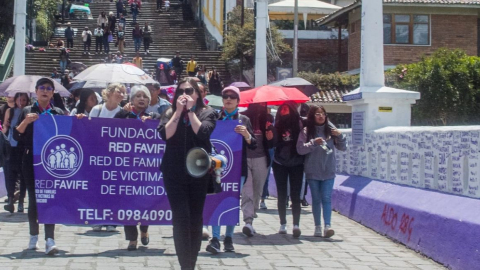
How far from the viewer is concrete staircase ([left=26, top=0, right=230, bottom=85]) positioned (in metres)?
38.1

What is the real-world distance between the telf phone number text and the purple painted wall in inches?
109

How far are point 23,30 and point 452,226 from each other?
15856 millimetres

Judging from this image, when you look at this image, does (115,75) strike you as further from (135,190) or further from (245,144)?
(135,190)

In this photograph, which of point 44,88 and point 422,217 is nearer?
point 44,88

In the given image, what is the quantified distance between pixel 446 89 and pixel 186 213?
64.3 feet

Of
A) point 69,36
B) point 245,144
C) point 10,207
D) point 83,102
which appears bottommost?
point 10,207

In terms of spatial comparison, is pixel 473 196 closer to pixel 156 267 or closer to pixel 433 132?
pixel 433 132

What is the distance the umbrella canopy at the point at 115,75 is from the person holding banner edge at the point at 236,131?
334 centimetres

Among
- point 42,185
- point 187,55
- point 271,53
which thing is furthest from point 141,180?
point 187,55

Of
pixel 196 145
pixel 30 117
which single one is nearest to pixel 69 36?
pixel 30 117

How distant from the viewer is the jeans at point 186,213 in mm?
7051

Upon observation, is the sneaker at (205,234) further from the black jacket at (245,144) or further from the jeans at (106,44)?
the jeans at (106,44)

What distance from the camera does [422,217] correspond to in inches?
367

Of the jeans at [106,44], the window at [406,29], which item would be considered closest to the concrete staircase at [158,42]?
the jeans at [106,44]
